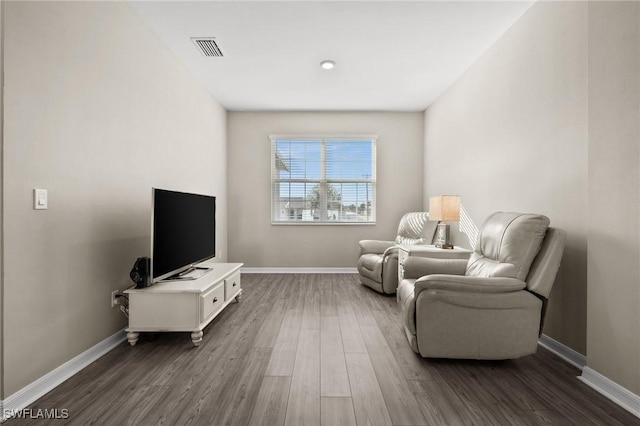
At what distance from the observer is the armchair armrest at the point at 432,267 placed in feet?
Answer: 8.77

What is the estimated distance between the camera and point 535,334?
6.39 feet

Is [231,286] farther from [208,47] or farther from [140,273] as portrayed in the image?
[208,47]

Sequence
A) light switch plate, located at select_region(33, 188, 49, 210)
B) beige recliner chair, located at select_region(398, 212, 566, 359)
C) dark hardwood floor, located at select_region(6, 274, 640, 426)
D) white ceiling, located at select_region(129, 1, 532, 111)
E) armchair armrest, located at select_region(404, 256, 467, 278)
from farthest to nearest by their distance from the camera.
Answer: armchair armrest, located at select_region(404, 256, 467, 278) → white ceiling, located at select_region(129, 1, 532, 111) → beige recliner chair, located at select_region(398, 212, 566, 359) → light switch plate, located at select_region(33, 188, 49, 210) → dark hardwood floor, located at select_region(6, 274, 640, 426)

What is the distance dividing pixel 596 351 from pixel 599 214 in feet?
2.70

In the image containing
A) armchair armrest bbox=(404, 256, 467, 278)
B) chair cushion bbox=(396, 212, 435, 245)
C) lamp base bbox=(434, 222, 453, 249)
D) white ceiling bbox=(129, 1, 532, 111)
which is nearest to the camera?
white ceiling bbox=(129, 1, 532, 111)

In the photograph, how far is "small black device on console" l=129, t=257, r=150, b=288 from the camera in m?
2.28

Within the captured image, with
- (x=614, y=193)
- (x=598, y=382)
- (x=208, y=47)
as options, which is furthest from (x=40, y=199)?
(x=598, y=382)

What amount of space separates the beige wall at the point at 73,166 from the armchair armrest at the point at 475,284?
2.32 meters

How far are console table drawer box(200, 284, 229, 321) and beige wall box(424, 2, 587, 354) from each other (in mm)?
2711

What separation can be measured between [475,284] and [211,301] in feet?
6.76

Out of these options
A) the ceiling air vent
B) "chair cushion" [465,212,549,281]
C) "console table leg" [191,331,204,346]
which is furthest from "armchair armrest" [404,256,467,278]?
the ceiling air vent

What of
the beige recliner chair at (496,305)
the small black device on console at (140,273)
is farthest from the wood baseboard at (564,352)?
the small black device on console at (140,273)

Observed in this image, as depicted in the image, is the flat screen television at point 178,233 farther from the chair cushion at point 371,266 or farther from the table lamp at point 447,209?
the table lamp at point 447,209

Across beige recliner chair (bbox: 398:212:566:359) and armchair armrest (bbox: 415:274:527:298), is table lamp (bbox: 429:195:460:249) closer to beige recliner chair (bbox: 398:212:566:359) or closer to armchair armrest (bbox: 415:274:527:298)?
beige recliner chair (bbox: 398:212:566:359)
